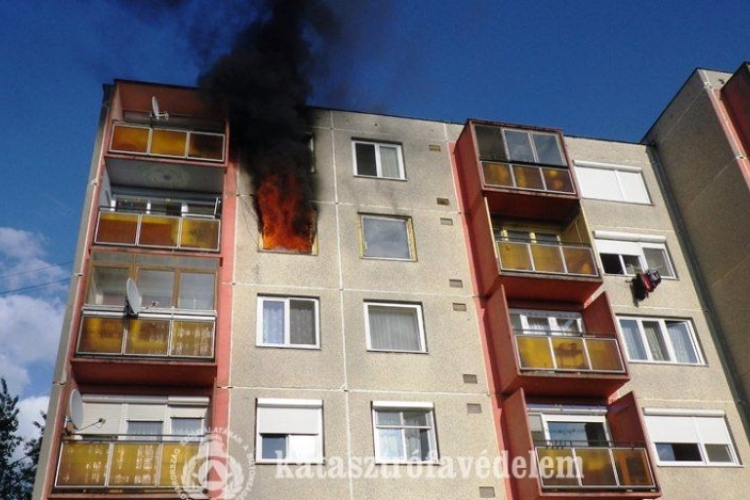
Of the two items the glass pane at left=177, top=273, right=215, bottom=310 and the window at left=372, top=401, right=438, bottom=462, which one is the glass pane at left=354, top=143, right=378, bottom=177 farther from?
the window at left=372, top=401, right=438, bottom=462

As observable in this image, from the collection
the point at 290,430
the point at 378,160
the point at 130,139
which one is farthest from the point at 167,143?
the point at 290,430

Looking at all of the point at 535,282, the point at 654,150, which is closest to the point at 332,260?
the point at 535,282

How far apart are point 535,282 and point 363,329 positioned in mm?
4229

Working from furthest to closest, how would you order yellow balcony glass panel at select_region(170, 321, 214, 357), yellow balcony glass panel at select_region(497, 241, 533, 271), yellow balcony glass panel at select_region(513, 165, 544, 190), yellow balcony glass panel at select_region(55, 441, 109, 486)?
yellow balcony glass panel at select_region(513, 165, 544, 190)
yellow balcony glass panel at select_region(497, 241, 533, 271)
yellow balcony glass panel at select_region(170, 321, 214, 357)
yellow balcony glass panel at select_region(55, 441, 109, 486)

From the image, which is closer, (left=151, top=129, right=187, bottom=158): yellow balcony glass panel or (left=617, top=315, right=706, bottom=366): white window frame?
(left=151, top=129, right=187, bottom=158): yellow balcony glass panel

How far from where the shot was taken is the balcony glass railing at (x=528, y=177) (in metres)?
19.0

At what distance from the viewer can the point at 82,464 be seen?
42.6ft

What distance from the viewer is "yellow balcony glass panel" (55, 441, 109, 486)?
42.1 feet

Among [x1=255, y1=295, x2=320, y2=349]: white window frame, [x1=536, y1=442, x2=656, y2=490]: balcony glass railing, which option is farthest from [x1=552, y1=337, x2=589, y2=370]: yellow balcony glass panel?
[x1=255, y1=295, x2=320, y2=349]: white window frame

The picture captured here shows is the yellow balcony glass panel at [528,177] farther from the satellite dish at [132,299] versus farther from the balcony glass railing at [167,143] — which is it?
the satellite dish at [132,299]

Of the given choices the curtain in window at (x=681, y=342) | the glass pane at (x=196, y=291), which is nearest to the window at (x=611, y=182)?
the curtain in window at (x=681, y=342)

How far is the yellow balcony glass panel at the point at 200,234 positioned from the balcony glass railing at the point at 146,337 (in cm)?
205

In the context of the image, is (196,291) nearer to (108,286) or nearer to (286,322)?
(108,286)

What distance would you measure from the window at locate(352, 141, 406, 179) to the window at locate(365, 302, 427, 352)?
163 inches
